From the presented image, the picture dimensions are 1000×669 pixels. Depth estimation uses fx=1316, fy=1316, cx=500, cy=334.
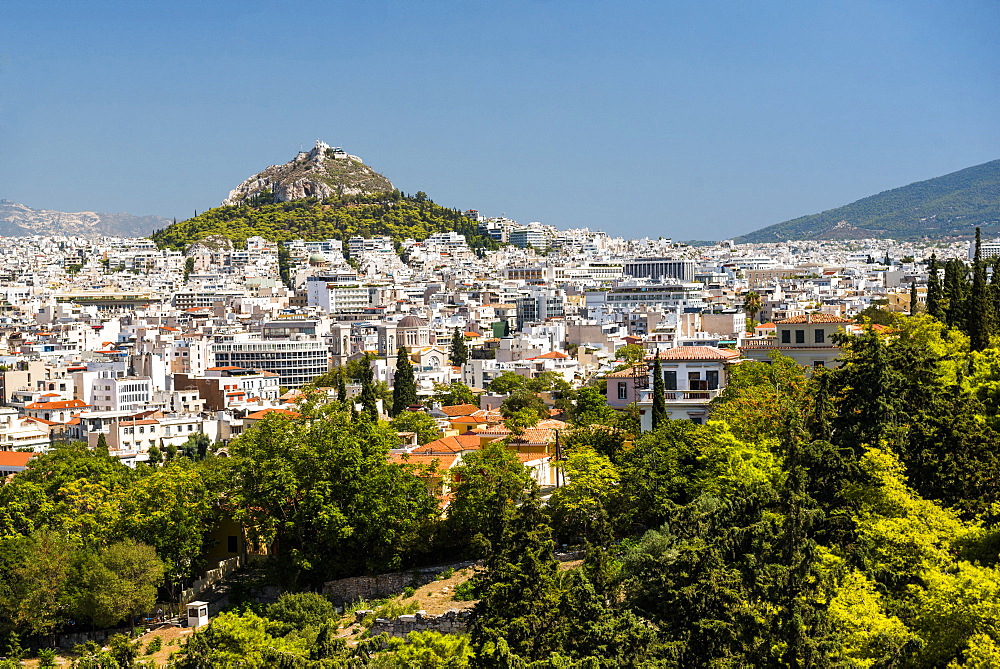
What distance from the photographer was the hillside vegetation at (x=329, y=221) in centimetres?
15475

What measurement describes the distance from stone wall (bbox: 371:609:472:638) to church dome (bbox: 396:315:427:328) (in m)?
66.1

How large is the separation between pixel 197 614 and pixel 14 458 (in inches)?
815

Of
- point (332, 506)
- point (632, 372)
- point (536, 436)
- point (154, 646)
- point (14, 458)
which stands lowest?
point (154, 646)

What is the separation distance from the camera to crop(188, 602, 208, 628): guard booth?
82.6 feet

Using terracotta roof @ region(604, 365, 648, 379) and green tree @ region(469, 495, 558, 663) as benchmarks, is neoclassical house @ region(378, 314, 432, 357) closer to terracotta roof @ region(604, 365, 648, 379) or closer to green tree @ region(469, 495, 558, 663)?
terracotta roof @ region(604, 365, 648, 379)

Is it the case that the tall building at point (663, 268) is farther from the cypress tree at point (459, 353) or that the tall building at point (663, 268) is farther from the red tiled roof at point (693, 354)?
the red tiled roof at point (693, 354)

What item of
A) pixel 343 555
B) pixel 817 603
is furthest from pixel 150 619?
pixel 817 603

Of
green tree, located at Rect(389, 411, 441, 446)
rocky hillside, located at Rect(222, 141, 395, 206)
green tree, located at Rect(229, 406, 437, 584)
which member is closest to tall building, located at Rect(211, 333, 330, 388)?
green tree, located at Rect(389, 411, 441, 446)

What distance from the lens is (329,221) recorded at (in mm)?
160625

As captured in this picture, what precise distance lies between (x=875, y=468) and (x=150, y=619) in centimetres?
1517

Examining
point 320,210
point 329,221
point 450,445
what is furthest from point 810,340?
point 320,210

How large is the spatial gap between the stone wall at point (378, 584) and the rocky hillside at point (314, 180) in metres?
146

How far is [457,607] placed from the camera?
2131 centimetres

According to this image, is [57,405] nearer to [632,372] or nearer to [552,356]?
[552,356]
